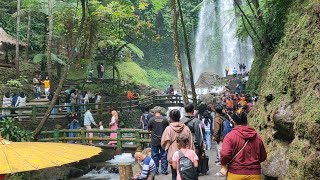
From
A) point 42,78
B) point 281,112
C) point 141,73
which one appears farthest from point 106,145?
point 141,73

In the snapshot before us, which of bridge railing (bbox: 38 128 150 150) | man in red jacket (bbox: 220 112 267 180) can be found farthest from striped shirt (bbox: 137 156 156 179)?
bridge railing (bbox: 38 128 150 150)

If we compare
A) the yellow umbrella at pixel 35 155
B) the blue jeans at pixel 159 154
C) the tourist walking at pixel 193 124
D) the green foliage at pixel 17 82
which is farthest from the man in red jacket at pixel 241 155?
the green foliage at pixel 17 82

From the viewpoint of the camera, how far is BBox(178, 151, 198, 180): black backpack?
16.3 ft

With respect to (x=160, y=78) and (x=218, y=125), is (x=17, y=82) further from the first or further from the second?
(x=160, y=78)

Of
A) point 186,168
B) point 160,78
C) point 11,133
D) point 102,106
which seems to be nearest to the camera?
point 186,168

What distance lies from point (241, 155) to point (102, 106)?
1670 cm

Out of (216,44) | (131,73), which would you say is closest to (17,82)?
(131,73)

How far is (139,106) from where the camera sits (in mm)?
23875

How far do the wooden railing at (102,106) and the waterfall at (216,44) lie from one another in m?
17.2

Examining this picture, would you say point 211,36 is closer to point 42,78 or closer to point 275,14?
point 42,78

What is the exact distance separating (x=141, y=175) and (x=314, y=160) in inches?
113

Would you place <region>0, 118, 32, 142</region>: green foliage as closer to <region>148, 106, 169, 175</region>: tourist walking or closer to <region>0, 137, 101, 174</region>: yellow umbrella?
<region>148, 106, 169, 175</region>: tourist walking

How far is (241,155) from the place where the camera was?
174 inches

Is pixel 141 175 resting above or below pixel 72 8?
below
